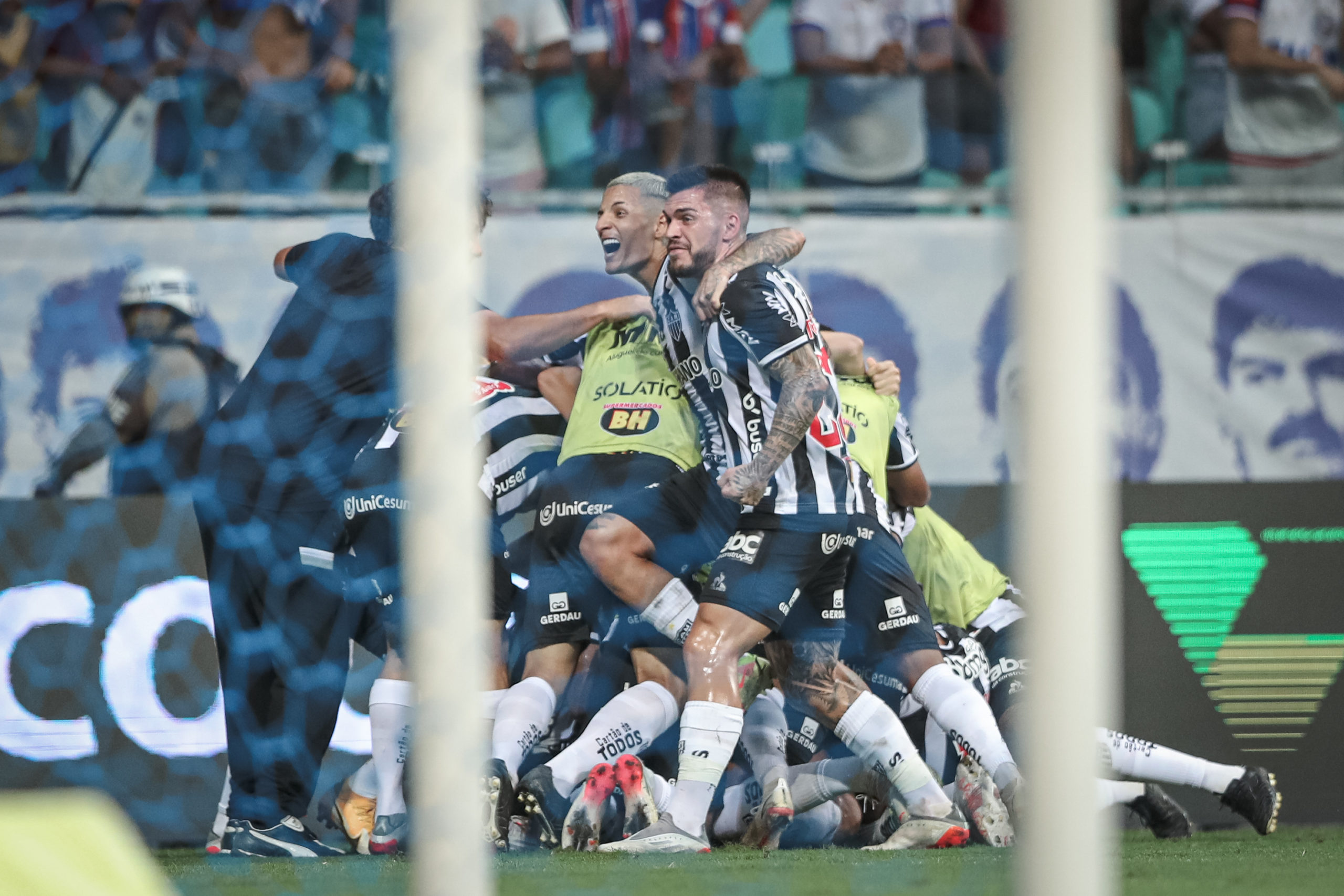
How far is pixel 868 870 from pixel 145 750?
A: 6.12ft

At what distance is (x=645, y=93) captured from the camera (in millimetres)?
4312

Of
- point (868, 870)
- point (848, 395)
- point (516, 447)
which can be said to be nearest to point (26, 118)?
point (516, 447)

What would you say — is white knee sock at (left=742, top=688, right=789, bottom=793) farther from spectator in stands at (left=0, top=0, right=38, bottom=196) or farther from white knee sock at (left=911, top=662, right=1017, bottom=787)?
spectator in stands at (left=0, top=0, right=38, bottom=196)

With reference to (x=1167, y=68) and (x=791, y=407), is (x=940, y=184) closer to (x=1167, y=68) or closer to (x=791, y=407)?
(x=1167, y=68)

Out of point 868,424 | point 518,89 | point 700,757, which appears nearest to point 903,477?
point 868,424

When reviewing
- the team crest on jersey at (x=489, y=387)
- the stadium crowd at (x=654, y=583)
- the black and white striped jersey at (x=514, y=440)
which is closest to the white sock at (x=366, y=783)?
the stadium crowd at (x=654, y=583)

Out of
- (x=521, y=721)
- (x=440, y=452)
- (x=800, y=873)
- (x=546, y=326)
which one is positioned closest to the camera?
(x=440, y=452)

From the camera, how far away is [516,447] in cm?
379

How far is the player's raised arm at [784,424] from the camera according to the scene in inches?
123

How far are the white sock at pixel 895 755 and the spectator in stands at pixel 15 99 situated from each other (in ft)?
8.94

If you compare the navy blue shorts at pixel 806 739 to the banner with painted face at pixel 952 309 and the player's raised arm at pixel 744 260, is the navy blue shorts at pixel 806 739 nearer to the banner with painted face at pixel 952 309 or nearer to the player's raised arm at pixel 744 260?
the banner with painted face at pixel 952 309

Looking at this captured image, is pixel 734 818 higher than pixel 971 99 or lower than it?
lower

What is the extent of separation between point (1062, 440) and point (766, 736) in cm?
268

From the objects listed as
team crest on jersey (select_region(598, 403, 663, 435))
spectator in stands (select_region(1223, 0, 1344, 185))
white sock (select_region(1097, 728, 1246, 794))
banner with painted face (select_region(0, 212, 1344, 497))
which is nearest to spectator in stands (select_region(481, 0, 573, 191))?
banner with painted face (select_region(0, 212, 1344, 497))
